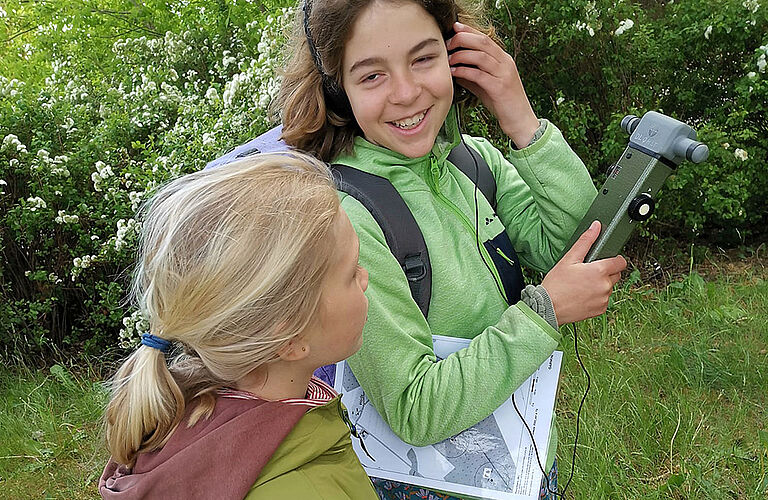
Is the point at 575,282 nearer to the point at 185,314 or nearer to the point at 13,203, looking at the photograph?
the point at 185,314

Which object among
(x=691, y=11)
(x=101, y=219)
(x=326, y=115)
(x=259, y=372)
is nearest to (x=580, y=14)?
(x=691, y=11)

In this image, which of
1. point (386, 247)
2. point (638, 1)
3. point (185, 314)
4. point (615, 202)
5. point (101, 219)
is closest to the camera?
point (185, 314)

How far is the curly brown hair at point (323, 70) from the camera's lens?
5.88 feet

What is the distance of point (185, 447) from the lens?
1.43 metres

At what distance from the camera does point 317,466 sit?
4.85 ft

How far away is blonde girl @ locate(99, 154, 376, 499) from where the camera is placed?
4.59 feet

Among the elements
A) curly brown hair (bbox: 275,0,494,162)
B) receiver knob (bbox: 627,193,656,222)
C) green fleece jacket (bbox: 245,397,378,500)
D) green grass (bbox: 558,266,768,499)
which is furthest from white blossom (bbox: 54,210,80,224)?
receiver knob (bbox: 627,193,656,222)

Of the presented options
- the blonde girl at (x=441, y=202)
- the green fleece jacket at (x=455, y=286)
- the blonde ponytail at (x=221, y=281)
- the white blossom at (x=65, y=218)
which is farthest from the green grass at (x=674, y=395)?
the white blossom at (x=65, y=218)

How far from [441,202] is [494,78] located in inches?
13.4

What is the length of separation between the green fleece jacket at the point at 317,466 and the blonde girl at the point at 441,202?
0.17 meters

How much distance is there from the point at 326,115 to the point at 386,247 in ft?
1.36

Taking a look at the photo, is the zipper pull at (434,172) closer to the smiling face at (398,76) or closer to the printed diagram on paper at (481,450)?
the smiling face at (398,76)

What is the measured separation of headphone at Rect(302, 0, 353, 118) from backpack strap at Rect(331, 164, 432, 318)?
0.21m

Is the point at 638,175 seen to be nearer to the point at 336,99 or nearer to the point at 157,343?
the point at 336,99
